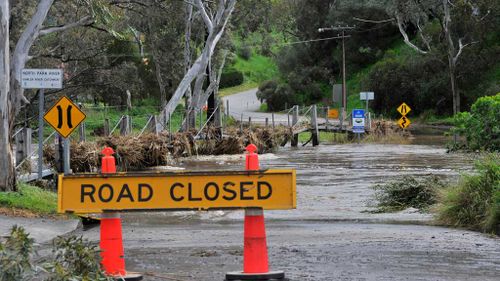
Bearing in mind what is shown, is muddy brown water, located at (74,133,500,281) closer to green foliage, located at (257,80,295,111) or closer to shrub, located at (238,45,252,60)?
green foliage, located at (257,80,295,111)

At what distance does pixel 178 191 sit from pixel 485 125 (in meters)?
24.9

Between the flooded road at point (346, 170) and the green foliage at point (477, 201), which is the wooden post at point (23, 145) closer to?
the flooded road at point (346, 170)

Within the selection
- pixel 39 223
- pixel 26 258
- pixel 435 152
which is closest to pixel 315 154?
pixel 435 152

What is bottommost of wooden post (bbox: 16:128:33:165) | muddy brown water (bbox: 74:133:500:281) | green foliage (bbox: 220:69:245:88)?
muddy brown water (bbox: 74:133:500:281)

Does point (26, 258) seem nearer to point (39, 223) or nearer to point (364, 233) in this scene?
point (364, 233)

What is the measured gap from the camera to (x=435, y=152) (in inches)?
1529

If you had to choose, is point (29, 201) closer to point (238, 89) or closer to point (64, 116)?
point (64, 116)

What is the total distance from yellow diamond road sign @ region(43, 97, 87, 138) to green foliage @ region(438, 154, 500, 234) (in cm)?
767

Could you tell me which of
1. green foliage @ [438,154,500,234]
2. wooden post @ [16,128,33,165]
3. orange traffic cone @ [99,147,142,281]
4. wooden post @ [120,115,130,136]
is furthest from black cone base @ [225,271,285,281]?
wooden post @ [120,115,130,136]

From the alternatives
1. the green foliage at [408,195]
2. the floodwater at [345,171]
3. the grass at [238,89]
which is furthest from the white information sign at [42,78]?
the grass at [238,89]

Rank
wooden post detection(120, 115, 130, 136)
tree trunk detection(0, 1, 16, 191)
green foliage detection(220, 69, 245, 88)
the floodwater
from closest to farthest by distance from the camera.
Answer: tree trunk detection(0, 1, 16, 191)
the floodwater
wooden post detection(120, 115, 130, 136)
green foliage detection(220, 69, 245, 88)

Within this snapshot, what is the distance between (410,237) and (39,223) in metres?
6.23

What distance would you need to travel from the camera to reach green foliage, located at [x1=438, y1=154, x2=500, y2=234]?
1291cm

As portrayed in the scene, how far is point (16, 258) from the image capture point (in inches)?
241
